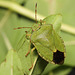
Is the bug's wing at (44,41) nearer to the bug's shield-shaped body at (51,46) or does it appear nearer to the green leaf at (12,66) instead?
the bug's shield-shaped body at (51,46)

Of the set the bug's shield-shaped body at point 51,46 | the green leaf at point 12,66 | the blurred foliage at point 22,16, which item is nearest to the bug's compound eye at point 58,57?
the bug's shield-shaped body at point 51,46

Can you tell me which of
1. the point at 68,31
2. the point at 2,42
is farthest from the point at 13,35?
the point at 68,31

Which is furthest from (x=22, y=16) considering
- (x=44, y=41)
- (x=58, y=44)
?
(x=58, y=44)

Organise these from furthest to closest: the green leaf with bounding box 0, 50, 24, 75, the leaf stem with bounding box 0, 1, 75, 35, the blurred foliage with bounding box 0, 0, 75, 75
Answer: the blurred foliage with bounding box 0, 0, 75, 75 < the leaf stem with bounding box 0, 1, 75, 35 < the green leaf with bounding box 0, 50, 24, 75

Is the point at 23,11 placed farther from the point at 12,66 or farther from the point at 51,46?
the point at 12,66

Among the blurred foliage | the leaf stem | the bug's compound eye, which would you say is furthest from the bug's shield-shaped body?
the blurred foliage

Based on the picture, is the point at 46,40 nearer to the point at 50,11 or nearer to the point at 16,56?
the point at 16,56

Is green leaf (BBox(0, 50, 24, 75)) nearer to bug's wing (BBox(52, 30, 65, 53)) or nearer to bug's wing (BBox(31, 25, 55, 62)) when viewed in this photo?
bug's wing (BBox(31, 25, 55, 62))

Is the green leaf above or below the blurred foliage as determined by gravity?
below
